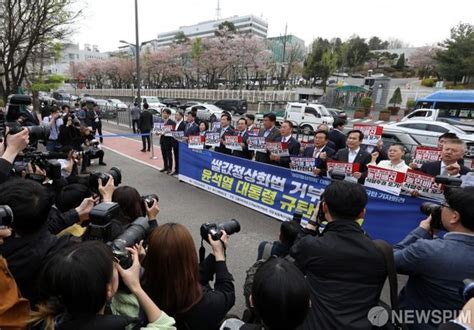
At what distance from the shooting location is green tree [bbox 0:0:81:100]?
1447 cm

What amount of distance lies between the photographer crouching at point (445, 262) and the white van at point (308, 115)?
56.7ft

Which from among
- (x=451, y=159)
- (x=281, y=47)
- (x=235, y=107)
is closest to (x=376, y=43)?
(x=281, y=47)

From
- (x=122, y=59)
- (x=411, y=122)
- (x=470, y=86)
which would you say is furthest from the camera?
(x=122, y=59)

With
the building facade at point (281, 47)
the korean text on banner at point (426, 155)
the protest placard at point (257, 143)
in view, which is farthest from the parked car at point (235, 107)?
the building facade at point (281, 47)

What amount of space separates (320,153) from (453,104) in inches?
753

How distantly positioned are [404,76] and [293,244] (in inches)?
2378

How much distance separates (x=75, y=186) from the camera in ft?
8.80

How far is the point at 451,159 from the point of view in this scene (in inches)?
152

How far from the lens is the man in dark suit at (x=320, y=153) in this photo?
482 cm

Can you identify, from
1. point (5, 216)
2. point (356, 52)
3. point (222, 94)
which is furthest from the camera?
point (356, 52)

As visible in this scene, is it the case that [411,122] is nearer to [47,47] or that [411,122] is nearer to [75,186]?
[75,186]

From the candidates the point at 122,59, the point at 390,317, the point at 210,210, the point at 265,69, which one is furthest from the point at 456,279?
the point at 122,59

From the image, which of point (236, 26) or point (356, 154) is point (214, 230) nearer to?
point (356, 154)

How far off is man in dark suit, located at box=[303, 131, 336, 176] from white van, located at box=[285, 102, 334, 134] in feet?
45.5
